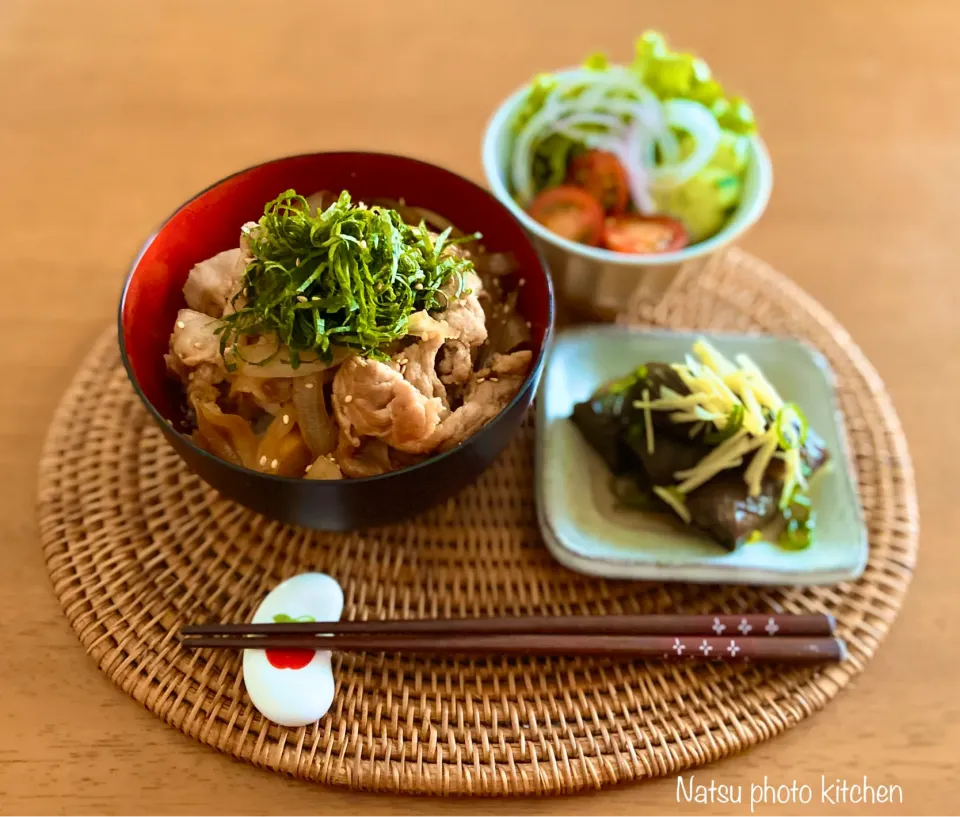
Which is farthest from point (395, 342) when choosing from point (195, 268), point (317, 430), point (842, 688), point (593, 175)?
point (842, 688)

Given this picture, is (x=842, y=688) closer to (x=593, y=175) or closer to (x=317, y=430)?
(x=317, y=430)

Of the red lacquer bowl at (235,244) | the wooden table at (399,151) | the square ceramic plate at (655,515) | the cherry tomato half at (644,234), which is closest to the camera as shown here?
the red lacquer bowl at (235,244)

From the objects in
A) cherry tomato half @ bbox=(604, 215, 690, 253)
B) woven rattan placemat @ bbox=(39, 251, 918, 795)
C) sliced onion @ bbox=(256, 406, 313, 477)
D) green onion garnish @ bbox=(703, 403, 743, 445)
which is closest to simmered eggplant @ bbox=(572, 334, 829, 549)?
green onion garnish @ bbox=(703, 403, 743, 445)

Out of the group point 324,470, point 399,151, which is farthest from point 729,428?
point 399,151

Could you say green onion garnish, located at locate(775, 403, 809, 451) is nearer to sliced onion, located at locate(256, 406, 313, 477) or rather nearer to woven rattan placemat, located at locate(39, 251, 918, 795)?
woven rattan placemat, located at locate(39, 251, 918, 795)

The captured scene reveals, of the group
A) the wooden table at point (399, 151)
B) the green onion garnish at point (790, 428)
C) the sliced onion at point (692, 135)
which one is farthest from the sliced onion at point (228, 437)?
the sliced onion at point (692, 135)

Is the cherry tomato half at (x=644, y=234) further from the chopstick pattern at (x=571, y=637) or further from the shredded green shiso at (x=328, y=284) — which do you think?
the chopstick pattern at (x=571, y=637)
